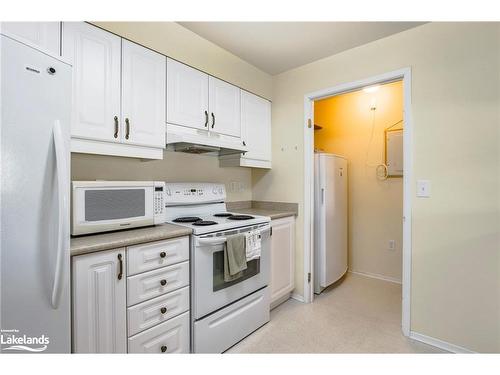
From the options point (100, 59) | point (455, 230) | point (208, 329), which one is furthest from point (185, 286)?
point (455, 230)

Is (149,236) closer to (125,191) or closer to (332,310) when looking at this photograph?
(125,191)

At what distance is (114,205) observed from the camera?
1.44 metres

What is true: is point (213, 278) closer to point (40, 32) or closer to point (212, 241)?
point (212, 241)

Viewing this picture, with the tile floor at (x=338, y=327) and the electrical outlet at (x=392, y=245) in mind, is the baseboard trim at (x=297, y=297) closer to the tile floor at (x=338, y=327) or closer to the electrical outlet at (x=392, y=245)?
the tile floor at (x=338, y=327)

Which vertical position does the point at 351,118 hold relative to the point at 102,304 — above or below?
above

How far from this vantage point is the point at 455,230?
1719mm

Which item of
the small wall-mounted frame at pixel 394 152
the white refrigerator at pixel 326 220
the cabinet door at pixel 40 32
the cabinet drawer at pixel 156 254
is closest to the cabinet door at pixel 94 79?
the cabinet door at pixel 40 32

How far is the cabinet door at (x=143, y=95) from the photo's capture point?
5.27 ft

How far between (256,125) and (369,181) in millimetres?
1751

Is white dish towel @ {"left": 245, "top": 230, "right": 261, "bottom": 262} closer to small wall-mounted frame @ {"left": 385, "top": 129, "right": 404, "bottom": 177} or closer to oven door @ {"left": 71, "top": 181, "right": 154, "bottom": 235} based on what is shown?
oven door @ {"left": 71, "top": 181, "right": 154, "bottom": 235}

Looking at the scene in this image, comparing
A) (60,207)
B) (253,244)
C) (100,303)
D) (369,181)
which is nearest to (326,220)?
(369,181)

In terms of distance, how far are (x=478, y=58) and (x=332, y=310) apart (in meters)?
2.28

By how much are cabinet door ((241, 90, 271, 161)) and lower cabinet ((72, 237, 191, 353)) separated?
1278 mm

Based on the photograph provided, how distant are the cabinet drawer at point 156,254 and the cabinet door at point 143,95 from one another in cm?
71
